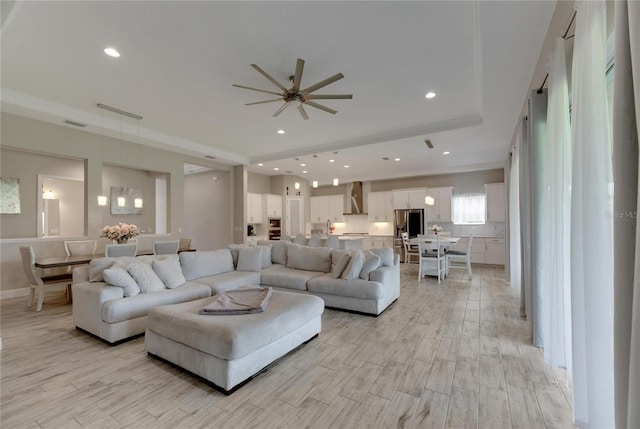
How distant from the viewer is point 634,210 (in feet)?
3.43

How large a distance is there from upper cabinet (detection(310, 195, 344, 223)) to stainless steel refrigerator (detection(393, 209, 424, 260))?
2.37 metres

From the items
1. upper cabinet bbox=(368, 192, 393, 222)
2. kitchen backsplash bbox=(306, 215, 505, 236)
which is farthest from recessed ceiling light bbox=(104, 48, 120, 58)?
kitchen backsplash bbox=(306, 215, 505, 236)

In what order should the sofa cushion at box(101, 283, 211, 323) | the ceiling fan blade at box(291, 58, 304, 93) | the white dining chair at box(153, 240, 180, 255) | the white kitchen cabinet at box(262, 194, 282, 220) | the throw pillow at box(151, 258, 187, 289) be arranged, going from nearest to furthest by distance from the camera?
the ceiling fan blade at box(291, 58, 304, 93)
the sofa cushion at box(101, 283, 211, 323)
the throw pillow at box(151, 258, 187, 289)
the white dining chair at box(153, 240, 180, 255)
the white kitchen cabinet at box(262, 194, 282, 220)

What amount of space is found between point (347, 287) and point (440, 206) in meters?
5.99

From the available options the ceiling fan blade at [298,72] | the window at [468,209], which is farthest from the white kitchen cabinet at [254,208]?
the window at [468,209]

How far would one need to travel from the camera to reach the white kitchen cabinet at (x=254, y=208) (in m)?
8.81

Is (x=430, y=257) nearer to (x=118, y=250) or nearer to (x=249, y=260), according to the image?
(x=249, y=260)

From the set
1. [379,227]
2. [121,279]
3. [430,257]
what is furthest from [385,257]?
[379,227]

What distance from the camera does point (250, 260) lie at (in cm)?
481

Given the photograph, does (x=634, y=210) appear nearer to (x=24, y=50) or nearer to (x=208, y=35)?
(x=208, y=35)

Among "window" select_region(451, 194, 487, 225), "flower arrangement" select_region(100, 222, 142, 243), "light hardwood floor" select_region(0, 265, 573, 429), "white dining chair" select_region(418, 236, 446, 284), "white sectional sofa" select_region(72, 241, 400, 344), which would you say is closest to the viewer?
"light hardwood floor" select_region(0, 265, 573, 429)

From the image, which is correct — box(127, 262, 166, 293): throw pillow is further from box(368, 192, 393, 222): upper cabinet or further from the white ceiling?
box(368, 192, 393, 222): upper cabinet

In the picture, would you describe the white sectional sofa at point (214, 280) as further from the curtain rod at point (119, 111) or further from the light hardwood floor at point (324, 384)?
the curtain rod at point (119, 111)

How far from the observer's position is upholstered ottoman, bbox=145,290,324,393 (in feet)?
6.81
